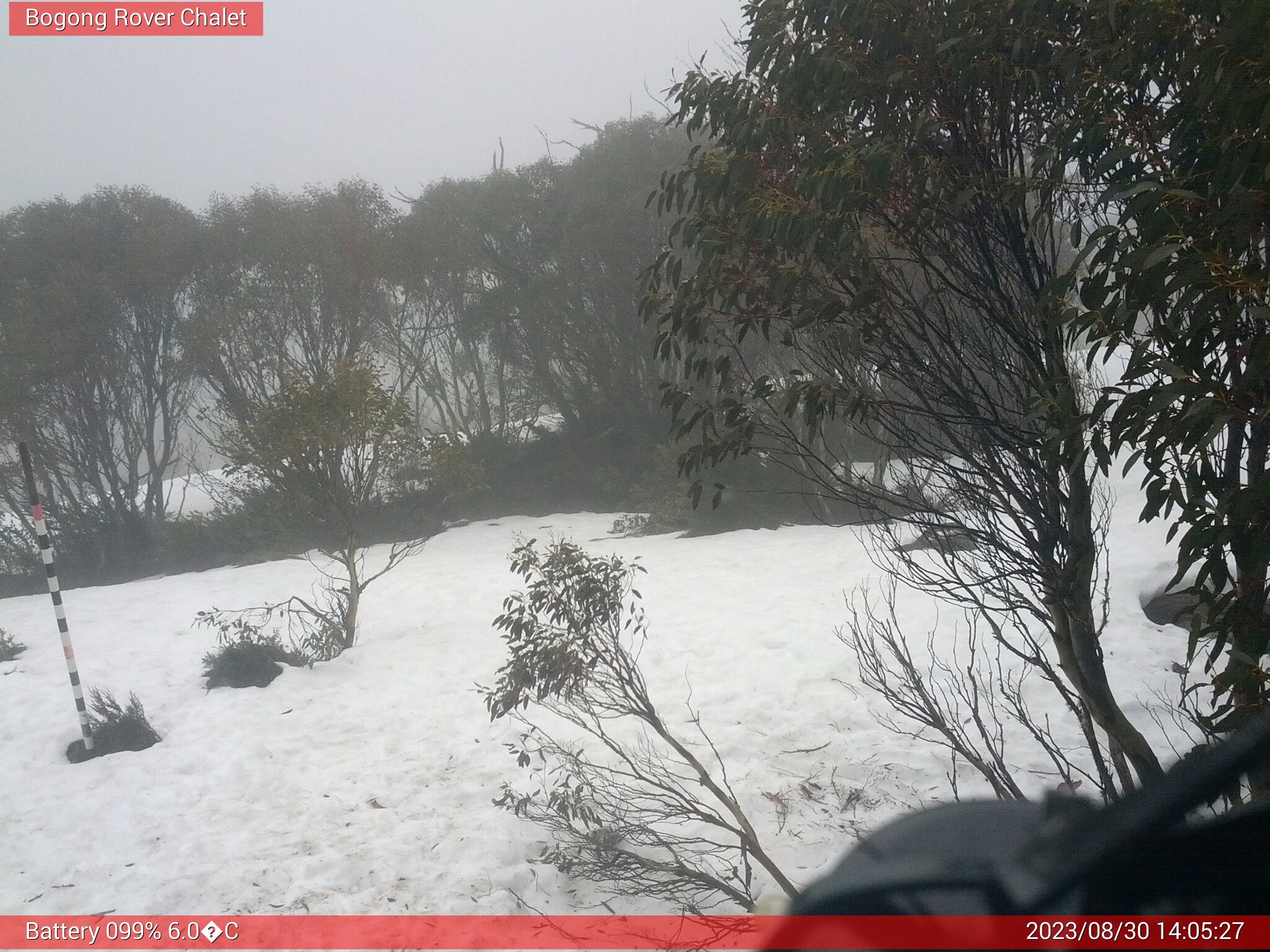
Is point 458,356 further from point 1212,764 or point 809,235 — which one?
point 1212,764

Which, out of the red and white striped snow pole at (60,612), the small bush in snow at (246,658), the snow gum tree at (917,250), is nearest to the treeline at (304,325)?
the small bush in snow at (246,658)

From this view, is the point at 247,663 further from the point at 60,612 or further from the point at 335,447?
the point at 335,447

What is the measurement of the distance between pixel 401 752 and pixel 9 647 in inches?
185

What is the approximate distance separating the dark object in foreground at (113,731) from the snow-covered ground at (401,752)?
10 centimetres

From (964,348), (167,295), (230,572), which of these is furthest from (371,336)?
(964,348)

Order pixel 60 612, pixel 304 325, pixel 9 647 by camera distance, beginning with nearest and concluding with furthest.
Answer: pixel 60 612 < pixel 9 647 < pixel 304 325

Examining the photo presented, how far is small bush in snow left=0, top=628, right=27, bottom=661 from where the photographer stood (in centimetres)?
727

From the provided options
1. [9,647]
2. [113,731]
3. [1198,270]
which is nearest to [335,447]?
[113,731]

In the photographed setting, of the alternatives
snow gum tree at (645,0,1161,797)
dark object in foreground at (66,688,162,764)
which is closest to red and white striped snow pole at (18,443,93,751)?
dark object in foreground at (66,688,162,764)

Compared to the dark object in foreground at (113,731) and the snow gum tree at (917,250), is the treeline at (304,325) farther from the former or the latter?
the snow gum tree at (917,250)

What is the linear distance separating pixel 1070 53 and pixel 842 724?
12.2ft

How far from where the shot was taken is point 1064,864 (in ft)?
2.68

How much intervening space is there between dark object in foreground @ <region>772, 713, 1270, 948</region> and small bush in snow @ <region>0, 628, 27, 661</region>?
845 cm

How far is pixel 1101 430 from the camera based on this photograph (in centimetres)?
198
